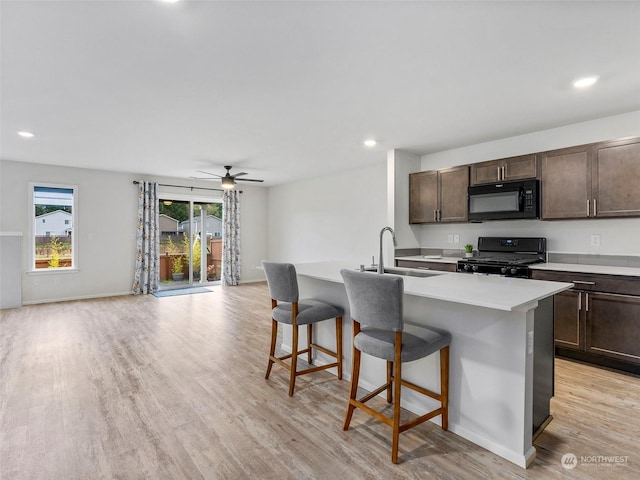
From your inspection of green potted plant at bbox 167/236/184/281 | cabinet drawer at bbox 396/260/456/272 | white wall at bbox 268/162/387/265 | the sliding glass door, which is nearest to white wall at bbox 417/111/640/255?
cabinet drawer at bbox 396/260/456/272

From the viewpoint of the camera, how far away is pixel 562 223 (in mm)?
3896

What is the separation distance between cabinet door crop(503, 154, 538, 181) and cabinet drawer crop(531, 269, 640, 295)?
3.94ft

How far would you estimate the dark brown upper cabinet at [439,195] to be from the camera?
4.54 meters

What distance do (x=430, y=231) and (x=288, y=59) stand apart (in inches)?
145

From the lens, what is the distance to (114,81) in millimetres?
2730

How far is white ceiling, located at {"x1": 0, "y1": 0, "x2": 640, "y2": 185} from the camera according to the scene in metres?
1.94

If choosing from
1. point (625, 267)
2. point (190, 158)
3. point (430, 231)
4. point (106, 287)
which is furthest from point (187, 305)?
point (625, 267)

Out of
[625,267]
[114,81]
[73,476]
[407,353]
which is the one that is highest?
[114,81]

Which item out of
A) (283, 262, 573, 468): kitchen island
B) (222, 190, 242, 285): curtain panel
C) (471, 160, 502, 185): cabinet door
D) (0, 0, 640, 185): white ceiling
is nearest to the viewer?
(283, 262, 573, 468): kitchen island

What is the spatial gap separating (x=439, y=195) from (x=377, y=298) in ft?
11.0

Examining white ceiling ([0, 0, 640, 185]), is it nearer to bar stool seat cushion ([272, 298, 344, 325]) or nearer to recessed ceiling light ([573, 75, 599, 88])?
recessed ceiling light ([573, 75, 599, 88])

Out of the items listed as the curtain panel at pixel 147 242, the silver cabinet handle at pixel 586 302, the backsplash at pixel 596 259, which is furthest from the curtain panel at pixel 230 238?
the silver cabinet handle at pixel 586 302

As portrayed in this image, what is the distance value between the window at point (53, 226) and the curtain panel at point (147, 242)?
1099 mm

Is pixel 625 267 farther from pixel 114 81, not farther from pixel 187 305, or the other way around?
pixel 187 305
